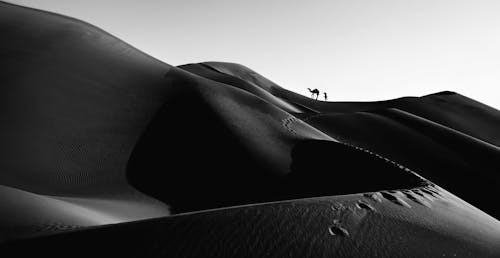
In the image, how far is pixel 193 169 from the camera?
12.8 ft

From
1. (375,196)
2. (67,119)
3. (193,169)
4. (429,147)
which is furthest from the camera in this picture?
(429,147)

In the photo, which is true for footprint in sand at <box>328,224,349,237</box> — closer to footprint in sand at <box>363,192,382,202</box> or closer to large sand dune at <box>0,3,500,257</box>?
large sand dune at <box>0,3,500,257</box>

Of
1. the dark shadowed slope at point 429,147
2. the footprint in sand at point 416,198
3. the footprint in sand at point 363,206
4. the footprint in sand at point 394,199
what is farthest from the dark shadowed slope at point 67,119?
the dark shadowed slope at point 429,147

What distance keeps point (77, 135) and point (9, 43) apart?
2609 mm

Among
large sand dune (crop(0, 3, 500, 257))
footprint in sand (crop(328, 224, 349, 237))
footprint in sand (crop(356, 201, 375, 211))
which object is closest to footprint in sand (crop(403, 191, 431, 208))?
large sand dune (crop(0, 3, 500, 257))

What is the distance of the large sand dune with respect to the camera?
1.24 meters

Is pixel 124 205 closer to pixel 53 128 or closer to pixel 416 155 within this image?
pixel 53 128

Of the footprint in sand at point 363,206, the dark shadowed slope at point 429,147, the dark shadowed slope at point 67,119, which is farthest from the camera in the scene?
the dark shadowed slope at point 429,147

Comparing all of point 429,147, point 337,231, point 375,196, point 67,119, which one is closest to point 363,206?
point 375,196

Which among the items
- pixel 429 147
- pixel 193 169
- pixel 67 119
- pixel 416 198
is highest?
pixel 416 198

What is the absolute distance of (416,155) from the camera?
7.27m

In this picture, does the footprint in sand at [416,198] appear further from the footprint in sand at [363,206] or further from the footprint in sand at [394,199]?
the footprint in sand at [363,206]

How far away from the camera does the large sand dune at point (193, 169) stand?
1.24m

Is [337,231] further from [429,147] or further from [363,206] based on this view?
[429,147]
